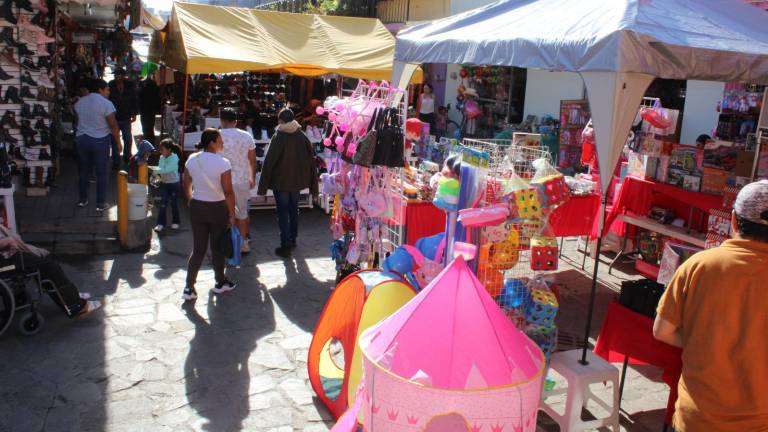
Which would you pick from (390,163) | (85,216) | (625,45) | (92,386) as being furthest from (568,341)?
(85,216)

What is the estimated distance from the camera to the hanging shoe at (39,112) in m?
8.70

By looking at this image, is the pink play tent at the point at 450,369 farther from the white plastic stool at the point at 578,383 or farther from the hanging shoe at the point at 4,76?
the hanging shoe at the point at 4,76

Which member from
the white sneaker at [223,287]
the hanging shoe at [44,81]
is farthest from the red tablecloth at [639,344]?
the hanging shoe at [44,81]

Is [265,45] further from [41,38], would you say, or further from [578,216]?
[578,216]

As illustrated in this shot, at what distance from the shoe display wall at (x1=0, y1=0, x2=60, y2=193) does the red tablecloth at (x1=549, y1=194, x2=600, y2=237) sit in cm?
695

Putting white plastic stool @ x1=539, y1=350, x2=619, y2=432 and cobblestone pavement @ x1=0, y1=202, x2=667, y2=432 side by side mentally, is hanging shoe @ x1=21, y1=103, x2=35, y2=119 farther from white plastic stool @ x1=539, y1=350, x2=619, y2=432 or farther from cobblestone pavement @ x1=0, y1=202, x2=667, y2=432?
white plastic stool @ x1=539, y1=350, x2=619, y2=432

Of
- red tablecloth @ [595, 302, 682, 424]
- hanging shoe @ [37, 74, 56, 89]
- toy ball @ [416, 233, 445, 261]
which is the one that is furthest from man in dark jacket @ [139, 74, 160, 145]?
red tablecloth @ [595, 302, 682, 424]

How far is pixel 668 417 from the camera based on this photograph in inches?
147

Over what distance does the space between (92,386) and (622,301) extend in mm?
3692

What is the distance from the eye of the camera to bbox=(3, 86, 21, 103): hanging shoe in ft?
27.8

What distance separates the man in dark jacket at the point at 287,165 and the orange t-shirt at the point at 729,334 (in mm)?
5055

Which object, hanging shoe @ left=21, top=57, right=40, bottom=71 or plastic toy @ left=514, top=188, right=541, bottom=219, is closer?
plastic toy @ left=514, top=188, right=541, bottom=219

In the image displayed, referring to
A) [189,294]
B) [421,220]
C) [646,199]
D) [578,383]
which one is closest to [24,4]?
[189,294]

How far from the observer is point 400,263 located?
4.17 metres
